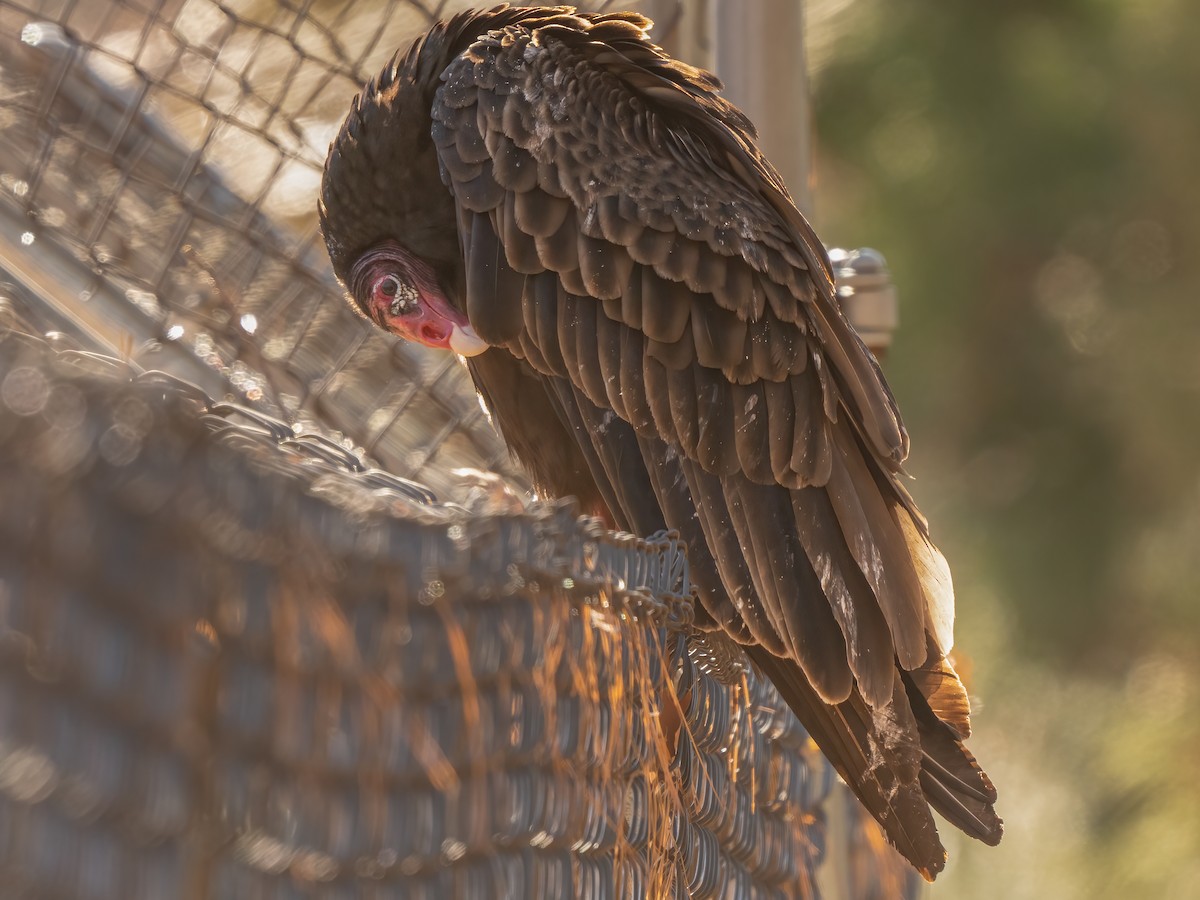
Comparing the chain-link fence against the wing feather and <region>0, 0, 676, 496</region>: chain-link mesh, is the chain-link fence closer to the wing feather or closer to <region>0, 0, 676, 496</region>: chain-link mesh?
the wing feather

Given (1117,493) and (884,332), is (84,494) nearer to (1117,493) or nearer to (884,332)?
(884,332)

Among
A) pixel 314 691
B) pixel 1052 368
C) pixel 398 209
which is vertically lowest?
pixel 398 209

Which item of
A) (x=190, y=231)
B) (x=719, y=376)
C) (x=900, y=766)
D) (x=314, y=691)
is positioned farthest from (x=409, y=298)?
(x=314, y=691)

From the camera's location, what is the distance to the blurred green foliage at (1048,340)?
6422 mm

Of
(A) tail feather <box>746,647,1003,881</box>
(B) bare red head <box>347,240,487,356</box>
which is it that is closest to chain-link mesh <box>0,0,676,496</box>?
(B) bare red head <box>347,240,487,356</box>

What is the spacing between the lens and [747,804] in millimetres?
1825

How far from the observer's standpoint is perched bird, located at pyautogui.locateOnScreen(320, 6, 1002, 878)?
6.42ft

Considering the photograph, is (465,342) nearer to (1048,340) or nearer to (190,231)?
(190,231)

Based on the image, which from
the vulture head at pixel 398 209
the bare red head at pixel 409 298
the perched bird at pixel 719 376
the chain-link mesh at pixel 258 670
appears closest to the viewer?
the chain-link mesh at pixel 258 670

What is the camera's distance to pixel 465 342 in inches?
95.7

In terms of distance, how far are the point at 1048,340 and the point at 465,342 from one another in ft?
16.1

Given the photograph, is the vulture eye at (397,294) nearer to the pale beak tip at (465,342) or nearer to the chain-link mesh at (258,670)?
the pale beak tip at (465,342)

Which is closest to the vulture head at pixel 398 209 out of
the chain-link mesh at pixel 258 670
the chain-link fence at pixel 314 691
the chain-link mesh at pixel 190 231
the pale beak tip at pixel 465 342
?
the pale beak tip at pixel 465 342

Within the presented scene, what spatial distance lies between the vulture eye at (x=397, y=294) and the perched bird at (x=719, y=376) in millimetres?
283
